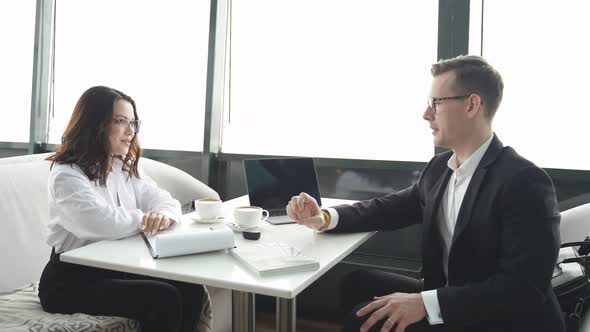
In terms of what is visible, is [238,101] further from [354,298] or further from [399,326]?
[399,326]

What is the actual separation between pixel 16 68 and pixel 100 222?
9.54 ft

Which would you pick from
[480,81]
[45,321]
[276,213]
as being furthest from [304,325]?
[480,81]

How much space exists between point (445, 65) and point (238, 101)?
1736 millimetres

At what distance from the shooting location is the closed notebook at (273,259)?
50.9 inches

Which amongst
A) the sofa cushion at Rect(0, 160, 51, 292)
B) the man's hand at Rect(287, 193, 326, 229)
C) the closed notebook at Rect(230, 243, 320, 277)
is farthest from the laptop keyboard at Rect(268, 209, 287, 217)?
the sofa cushion at Rect(0, 160, 51, 292)

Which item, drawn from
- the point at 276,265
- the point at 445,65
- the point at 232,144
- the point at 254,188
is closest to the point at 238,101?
the point at 232,144

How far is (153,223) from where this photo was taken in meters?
1.69

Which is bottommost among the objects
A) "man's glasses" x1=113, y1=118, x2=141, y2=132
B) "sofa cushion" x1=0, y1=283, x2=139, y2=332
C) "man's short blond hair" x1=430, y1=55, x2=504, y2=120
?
"sofa cushion" x1=0, y1=283, x2=139, y2=332

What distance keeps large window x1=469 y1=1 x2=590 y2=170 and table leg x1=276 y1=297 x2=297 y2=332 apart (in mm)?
1511

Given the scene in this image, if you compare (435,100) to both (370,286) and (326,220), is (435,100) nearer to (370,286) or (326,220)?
(326,220)

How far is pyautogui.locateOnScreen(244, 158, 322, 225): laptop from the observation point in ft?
6.57

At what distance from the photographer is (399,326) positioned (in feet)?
4.42

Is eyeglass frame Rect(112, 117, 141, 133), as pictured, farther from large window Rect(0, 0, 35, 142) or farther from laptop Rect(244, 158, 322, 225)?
large window Rect(0, 0, 35, 142)

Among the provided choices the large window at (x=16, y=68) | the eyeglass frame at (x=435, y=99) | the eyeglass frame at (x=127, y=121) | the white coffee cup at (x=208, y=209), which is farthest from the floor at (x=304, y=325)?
the large window at (x=16, y=68)
